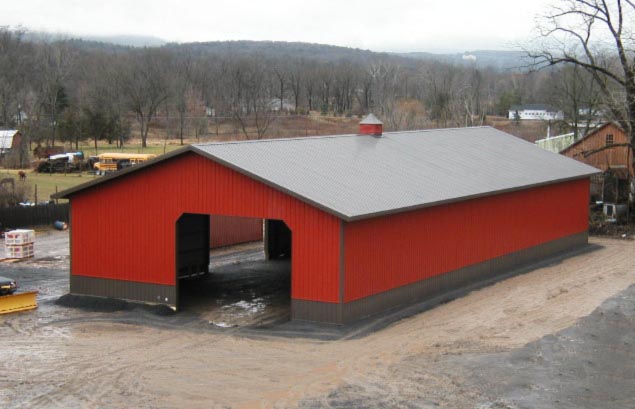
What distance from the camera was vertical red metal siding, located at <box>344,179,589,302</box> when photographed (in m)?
22.2

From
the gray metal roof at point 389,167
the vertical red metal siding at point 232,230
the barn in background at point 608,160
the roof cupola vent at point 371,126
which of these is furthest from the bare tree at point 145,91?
the gray metal roof at point 389,167

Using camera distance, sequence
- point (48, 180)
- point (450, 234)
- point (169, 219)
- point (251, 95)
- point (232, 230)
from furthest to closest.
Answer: point (251, 95) → point (48, 180) → point (232, 230) → point (450, 234) → point (169, 219)

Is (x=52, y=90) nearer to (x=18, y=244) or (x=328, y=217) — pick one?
(x=18, y=244)

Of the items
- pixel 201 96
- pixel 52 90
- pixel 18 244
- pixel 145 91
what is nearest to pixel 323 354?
pixel 18 244

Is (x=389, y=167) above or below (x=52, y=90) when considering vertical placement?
below

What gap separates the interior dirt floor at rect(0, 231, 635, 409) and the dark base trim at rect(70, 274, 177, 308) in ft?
2.01

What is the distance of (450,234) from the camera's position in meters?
26.0

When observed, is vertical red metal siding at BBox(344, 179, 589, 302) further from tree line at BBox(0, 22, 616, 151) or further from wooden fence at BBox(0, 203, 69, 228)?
tree line at BBox(0, 22, 616, 151)

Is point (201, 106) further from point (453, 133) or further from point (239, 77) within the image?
point (453, 133)

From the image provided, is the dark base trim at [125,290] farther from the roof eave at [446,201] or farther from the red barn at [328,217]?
the roof eave at [446,201]

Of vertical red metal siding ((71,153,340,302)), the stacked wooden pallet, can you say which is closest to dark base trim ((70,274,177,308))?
vertical red metal siding ((71,153,340,302))

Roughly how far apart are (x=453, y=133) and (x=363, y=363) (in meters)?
19.3

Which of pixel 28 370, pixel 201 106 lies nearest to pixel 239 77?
pixel 201 106

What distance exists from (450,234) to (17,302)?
12.8 metres
